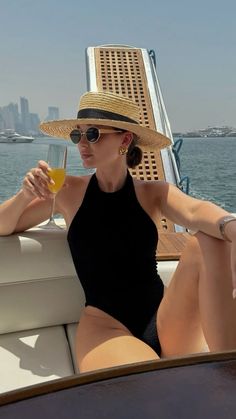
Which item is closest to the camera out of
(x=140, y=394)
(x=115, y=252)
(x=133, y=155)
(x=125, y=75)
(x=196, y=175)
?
(x=140, y=394)

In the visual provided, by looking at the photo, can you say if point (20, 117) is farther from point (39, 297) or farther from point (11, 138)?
point (39, 297)

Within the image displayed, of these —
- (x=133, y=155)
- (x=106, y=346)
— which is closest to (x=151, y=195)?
(x=133, y=155)

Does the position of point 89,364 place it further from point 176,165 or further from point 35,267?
point 176,165

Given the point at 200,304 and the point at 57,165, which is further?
the point at 57,165

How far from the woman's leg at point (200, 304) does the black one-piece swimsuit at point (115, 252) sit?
0.13 metres

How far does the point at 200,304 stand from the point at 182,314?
0.09 meters

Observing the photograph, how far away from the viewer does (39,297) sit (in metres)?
1.79

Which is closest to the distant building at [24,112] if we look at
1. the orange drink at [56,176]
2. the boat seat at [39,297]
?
the boat seat at [39,297]

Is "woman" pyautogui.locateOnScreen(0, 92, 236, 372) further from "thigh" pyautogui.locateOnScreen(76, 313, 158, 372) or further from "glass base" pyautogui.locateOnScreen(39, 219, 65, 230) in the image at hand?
"glass base" pyautogui.locateOnScreen(39, 219, 65, 230)

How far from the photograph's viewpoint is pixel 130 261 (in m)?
1.61

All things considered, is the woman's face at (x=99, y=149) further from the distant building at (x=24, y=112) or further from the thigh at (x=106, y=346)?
the distant building at (x=24, y=112)

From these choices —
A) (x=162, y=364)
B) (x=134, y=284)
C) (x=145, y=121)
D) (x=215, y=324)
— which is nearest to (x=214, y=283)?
(x=215, y=324)

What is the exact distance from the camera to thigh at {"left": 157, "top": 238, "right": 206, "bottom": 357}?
4.52ft

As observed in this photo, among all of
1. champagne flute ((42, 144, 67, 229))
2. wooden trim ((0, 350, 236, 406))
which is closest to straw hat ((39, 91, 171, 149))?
champagne flute ((42, 144, 67, 229))
